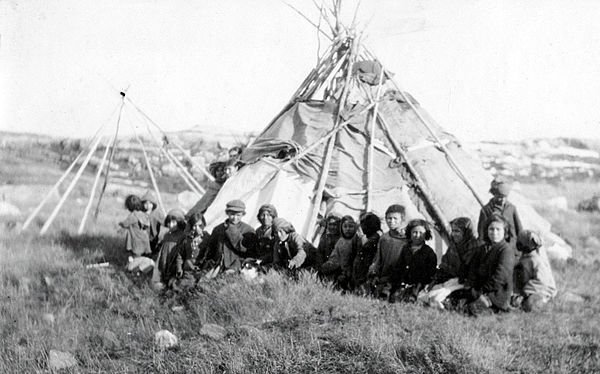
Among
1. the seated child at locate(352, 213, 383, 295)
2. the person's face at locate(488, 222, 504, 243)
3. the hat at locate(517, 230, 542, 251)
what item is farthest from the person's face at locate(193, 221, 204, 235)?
the hat at locate(517, 230, 542, 251)

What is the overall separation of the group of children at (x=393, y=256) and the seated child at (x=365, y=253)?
0.03 feet

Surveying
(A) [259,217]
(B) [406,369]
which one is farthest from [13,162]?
(B) [406,369]

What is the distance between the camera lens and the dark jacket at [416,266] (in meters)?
5.28

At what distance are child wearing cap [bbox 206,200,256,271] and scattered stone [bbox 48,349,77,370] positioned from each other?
215 centimetres

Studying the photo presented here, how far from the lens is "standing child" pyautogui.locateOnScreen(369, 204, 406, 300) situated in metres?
5.34

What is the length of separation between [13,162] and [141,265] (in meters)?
15.6

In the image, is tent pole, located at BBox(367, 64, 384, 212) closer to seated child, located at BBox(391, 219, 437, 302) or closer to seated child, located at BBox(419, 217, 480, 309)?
seated child, located at BBox(419, 217, 480, 309)

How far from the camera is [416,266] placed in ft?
17.3

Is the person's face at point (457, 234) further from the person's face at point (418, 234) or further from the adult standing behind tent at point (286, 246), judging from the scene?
the adult standing behind tent at point (286, 246)

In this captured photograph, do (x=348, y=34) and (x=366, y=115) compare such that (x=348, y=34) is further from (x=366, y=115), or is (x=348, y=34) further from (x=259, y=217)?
(x=259, y=217)

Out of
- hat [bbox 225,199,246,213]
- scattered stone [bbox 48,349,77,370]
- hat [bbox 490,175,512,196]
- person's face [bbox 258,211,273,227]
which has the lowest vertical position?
scattered stone [bbox 48,349,77,370]

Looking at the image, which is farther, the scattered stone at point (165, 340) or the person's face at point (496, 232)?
the person's face at point (496, 232)

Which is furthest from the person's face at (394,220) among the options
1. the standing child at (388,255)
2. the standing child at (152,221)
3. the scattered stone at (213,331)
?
the standing child at (152,221)

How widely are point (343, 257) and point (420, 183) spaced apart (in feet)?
6.31
